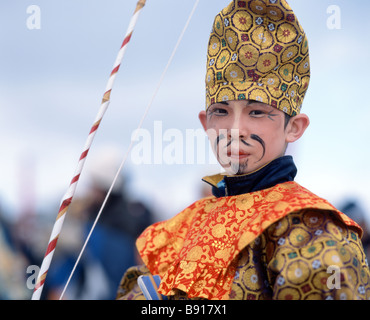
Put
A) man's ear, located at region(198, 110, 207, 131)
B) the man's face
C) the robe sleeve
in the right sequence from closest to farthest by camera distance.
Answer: the robe sleeve < the man's face < man's ear, located at region(198, 110, 207, 131)

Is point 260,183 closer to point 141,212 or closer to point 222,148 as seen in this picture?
point 222,148

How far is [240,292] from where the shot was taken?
1555 mm

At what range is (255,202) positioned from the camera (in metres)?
1.74

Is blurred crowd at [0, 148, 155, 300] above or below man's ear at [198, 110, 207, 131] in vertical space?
below

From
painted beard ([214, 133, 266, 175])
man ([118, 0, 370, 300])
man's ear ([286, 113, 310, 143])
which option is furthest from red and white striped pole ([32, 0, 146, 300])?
man's ear ([286, 113, 310, 143])

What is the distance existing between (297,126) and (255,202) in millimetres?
331

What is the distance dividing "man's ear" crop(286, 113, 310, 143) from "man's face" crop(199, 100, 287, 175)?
53 mm

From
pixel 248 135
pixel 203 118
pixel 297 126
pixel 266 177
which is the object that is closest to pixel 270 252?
pixel 266 177

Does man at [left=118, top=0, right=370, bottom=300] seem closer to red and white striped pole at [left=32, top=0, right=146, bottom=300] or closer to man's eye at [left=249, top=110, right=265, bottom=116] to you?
man's eye at [left=249, top=110, right=265, bottom=116]

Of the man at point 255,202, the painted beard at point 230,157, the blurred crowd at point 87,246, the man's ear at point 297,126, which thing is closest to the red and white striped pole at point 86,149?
the man at point 255,202

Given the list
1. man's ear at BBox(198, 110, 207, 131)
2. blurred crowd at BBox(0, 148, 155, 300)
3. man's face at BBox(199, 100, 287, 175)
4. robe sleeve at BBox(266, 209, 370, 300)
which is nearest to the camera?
robe sleeve at BBox(266, 209, 370, 300)

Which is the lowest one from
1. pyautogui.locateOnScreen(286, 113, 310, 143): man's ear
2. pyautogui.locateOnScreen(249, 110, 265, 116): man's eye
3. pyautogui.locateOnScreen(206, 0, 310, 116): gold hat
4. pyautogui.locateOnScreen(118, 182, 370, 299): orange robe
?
pyautogui.locateOnScreen(118, 182, 370, 299): orange robe

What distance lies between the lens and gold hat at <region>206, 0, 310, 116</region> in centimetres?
177

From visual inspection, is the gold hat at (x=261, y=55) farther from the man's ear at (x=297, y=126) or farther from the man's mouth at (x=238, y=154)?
the man's mouth at (x=238, y=154)
